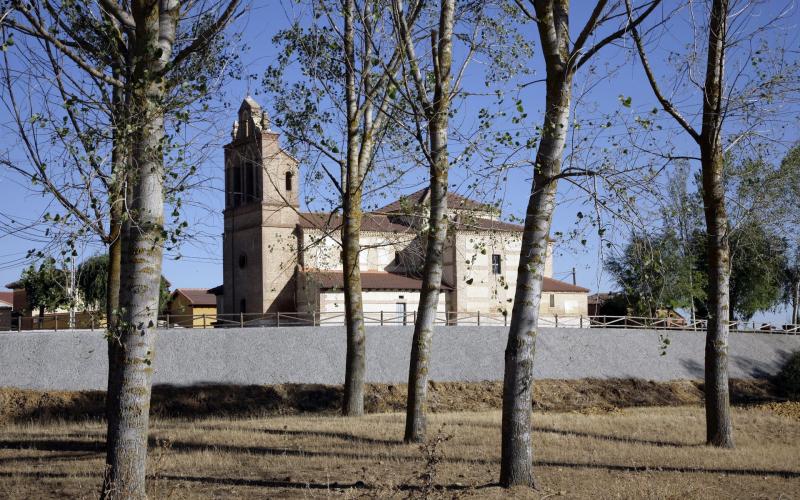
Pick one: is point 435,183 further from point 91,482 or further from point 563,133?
point 91,482

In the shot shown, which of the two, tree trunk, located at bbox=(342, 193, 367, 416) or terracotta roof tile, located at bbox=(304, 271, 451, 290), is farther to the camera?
terracotta roof tile, located at bbox=(304, 271, 451, 290)

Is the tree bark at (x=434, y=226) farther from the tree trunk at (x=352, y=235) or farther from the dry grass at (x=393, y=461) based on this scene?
A: the tree trunk at (x=352, y=235)

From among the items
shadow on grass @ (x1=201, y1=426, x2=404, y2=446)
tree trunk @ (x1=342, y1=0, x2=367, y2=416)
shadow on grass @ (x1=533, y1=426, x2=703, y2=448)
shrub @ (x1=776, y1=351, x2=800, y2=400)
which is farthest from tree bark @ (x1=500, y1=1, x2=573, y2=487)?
shrub @ (x1=776, y1=351, x2=800, y2=400)

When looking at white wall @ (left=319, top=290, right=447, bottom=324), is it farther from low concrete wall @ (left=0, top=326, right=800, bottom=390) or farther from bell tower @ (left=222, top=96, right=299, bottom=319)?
low concrete wall @ (left=0, top=326, right=800, bottom=390)

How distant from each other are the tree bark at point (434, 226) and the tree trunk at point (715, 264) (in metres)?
4.76

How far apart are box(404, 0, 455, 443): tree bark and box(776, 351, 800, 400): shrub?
24.3 metres

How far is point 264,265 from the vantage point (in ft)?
167

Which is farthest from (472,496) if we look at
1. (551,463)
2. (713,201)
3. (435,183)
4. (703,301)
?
(703,301)

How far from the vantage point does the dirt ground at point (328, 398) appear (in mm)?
25078

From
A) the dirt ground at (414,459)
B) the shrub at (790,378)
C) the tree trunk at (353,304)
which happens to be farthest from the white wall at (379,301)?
the tree trunk at (353,304)

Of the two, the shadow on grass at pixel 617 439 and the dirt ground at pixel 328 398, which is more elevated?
the shadow on grass at pixel 617 439

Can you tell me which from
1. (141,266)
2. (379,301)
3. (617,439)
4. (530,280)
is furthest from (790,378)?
(141,266)

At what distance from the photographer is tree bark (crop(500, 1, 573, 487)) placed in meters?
9.68

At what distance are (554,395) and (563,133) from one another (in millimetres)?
21460
